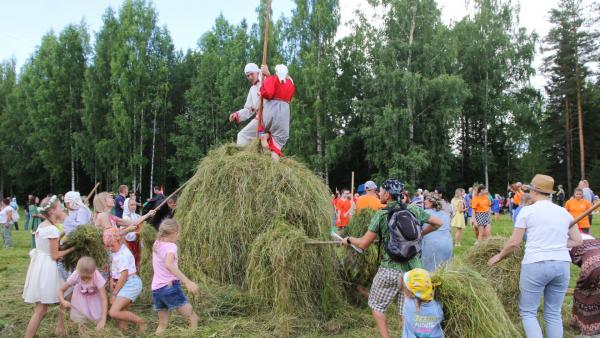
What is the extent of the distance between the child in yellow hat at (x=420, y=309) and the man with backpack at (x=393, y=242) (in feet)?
1.52

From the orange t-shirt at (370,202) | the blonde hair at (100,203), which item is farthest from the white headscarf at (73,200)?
the orange t-shirt at (370,202)

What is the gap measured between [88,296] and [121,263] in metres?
0.59

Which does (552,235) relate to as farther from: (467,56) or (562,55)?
(562,55)

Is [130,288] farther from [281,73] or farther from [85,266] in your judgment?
[281,73]

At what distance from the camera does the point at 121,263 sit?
5.46 m

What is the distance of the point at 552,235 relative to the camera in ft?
14.6

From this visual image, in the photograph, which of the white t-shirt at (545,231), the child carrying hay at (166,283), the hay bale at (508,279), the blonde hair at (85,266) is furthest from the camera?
the hay bale at (508,279)

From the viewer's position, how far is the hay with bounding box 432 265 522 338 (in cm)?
420

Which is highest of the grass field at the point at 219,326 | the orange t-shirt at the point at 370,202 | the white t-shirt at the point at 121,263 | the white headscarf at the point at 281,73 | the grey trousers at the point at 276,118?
the white headscarf at the point at 281,73

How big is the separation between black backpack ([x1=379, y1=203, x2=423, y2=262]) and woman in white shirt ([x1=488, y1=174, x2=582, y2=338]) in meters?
0.85

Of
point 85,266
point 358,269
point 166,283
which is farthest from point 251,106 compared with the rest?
point 85,266

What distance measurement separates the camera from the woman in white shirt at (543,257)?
A: 4.44m

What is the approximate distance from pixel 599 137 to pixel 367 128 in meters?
20.6

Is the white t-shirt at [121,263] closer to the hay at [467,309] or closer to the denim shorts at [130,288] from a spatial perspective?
the denim shorts at [130,288]
